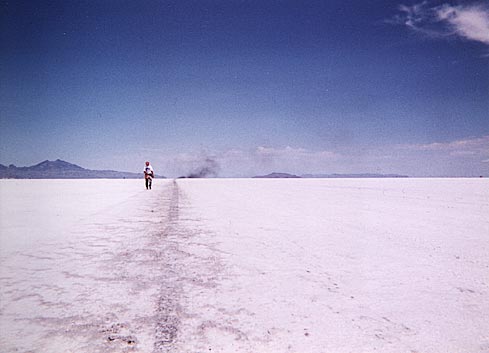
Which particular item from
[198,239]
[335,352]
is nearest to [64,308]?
[335,352]

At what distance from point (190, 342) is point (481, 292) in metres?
3.21

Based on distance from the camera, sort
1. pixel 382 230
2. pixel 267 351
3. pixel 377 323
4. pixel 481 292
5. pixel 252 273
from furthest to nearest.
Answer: pixel 382 230 < pixel 252 273 < pixel 481 292 < pixel 377 323 < pixel 267 351

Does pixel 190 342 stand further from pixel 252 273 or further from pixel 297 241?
pixel 297 241

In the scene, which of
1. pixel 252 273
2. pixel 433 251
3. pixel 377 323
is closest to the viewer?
pixel 377 323

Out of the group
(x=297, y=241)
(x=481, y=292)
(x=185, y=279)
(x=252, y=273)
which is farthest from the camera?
(x=297, y=241)

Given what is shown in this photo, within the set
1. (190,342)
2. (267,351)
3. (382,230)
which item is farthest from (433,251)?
(190,342)

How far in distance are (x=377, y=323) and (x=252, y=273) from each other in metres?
1.78

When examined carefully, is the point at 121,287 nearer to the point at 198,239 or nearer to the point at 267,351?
the point at 267,351

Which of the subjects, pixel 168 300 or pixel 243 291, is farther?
pixel 243 291

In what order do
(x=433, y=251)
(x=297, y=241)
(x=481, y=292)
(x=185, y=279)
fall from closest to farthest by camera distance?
(x=481, y=292)
(x=185, y=279)
(x=433, y=251)
(x=297, y=241)

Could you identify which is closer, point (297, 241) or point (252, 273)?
point (252, 273)

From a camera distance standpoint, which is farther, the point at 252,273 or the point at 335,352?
the point at 252,273

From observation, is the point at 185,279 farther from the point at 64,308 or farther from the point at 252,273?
the point at 64,308

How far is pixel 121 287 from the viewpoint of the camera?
3.65 meters
